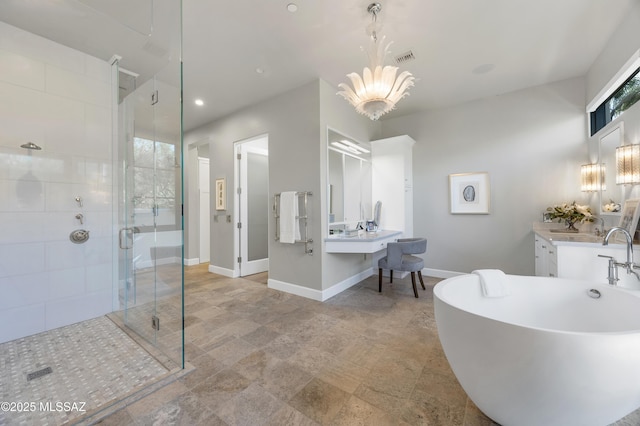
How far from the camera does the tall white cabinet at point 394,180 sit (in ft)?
13.7

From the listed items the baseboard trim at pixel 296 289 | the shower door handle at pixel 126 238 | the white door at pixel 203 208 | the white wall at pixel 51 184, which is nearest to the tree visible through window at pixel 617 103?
the baseboard trim at pixel 296 289

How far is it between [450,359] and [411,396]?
39cm

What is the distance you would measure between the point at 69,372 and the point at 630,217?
4.63 meters

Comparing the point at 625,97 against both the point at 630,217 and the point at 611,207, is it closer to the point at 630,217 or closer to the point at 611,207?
the point at 611,207

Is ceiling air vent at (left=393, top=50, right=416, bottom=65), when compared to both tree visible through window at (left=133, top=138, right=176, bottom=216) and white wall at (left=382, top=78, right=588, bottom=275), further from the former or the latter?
tree visible through window at (left=133, top=138, right=176, bottom=216)

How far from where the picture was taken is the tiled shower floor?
4.70 ft

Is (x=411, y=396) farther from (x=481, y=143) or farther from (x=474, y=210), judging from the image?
(x=481, y=143)

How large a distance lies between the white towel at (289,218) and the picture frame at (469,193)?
261 cm

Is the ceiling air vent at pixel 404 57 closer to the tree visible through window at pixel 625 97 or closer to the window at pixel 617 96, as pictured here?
the window at pixel 617 96

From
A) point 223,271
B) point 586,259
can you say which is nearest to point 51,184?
point 223,271

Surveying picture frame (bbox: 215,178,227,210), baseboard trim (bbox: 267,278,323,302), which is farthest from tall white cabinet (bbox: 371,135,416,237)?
picture frame (bbox: 215,178,227,210)

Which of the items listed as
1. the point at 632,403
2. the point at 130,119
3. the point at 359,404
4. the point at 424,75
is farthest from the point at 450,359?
the point at 130,119

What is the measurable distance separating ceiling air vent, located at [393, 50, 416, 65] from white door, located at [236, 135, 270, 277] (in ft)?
7.46

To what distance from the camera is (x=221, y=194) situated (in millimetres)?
4438
